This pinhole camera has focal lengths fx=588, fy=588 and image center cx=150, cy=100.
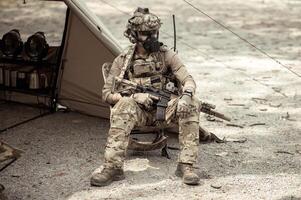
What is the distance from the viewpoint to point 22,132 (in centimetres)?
709

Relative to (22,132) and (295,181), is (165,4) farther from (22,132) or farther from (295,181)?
(295,181)

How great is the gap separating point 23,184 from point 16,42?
2932 mm

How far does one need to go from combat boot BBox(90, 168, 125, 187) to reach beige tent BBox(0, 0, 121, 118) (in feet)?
6.10

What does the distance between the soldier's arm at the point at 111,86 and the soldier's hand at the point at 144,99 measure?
0.17 m

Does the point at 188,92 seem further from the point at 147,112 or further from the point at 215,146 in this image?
the point at 215,146

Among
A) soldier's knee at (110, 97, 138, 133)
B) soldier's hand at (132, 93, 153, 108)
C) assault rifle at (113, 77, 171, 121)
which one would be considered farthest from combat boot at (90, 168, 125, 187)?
assault rifle at (113, 77, 171, 121)

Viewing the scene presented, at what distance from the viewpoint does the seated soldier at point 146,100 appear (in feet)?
17.9

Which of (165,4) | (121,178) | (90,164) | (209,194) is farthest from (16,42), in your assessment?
(165,4)

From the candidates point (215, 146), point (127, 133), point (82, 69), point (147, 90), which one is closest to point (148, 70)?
point (147, 90)

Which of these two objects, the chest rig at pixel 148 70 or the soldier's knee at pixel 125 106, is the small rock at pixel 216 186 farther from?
the chest rig at pixel 148 70

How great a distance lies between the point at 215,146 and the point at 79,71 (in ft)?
6.91

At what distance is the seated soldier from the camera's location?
17.9 feet

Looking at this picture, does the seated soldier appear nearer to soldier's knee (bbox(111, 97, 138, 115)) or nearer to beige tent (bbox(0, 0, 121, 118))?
soldier's knee (bbox(111, 97, 138, 115))

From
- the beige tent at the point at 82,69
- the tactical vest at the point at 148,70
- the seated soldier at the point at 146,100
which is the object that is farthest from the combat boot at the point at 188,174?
the beige tent at the point at 82,69
